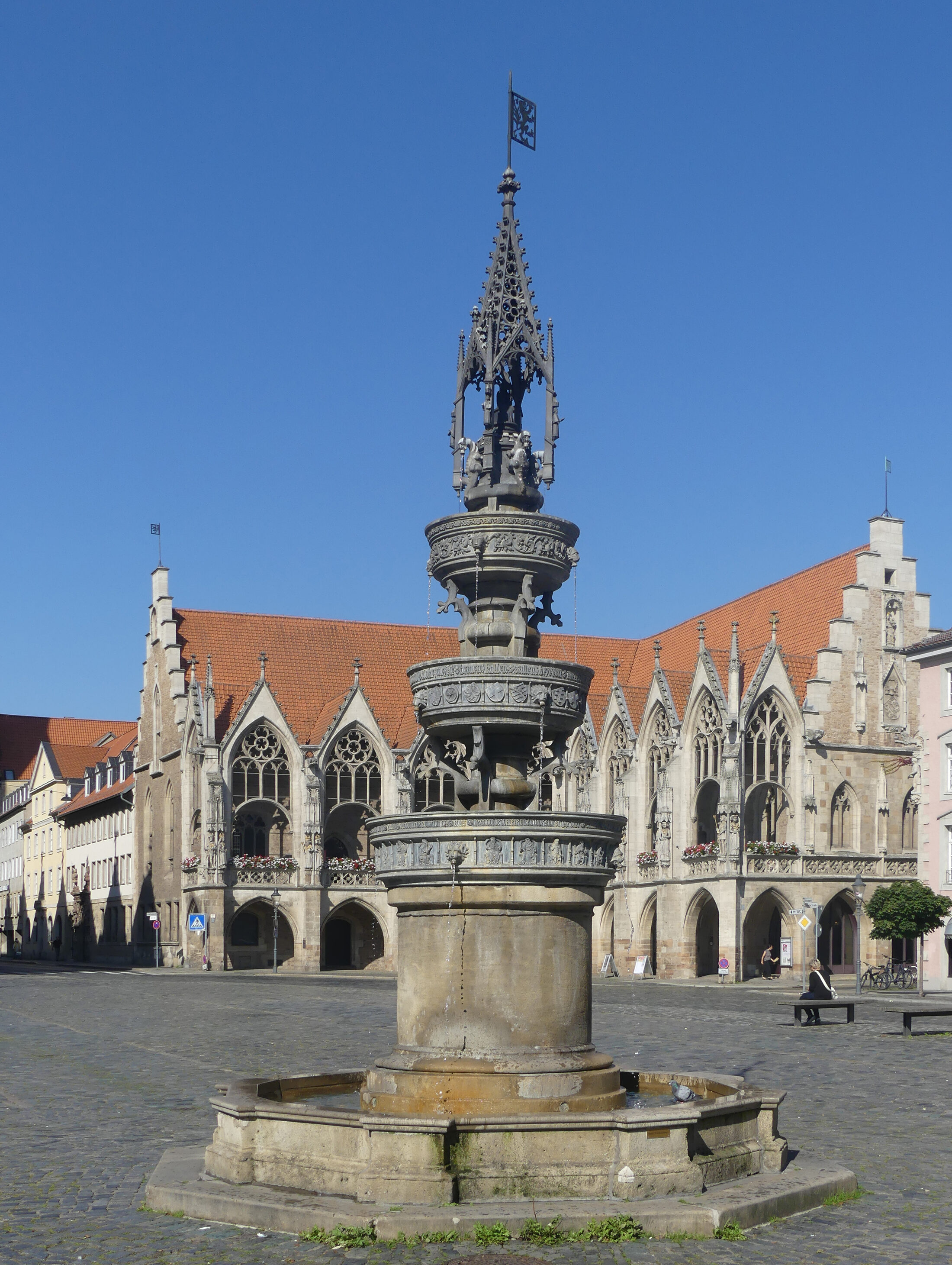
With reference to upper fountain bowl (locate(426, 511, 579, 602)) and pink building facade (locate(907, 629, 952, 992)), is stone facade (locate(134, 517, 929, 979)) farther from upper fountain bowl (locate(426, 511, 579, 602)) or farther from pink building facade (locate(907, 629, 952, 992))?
upper fountain bowl (locate(426, 511, 579, 602))

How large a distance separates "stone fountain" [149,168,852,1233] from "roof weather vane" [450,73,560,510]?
20mm

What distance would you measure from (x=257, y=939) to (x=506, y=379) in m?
55.3

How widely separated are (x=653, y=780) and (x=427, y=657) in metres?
14.4

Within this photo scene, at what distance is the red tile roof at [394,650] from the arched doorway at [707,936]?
8031 millimetres

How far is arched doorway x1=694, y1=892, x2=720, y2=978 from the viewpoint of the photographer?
57875mm

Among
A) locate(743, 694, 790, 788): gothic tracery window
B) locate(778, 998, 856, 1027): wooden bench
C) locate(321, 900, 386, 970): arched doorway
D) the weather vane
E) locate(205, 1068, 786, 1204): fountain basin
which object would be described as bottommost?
locate(321, 900, 386, 970): arched doorway

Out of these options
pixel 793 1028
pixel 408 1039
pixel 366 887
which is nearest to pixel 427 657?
pixel 366 887

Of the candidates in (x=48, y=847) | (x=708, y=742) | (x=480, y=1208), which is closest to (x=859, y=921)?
(x=708, y=742)

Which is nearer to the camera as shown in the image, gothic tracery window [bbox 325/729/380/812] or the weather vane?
the weather vane

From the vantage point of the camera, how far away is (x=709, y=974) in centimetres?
5869

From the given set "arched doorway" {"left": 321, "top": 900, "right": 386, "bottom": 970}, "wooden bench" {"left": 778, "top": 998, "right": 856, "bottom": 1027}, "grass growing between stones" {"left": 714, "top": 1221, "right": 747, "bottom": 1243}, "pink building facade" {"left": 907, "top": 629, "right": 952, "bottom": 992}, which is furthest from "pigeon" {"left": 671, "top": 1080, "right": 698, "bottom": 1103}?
"arched doorway" {"left": 321, "top": 900, "right": 386, "bottom": 970}

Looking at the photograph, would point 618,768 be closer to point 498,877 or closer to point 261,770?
point 261,770

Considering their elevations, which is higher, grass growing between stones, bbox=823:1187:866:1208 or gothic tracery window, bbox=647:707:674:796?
gothic tracery window, bbox=647:707:674:796

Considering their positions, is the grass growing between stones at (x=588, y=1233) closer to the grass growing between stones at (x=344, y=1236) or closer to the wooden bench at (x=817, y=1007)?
the grass growing between stones at (x=344, y=1236)
